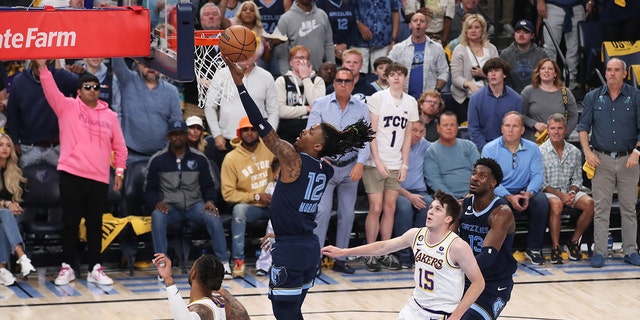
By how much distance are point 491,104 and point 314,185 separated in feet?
17.0

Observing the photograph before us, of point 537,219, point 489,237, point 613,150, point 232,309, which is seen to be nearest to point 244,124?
point 537,219

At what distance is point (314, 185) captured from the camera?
26.7ft

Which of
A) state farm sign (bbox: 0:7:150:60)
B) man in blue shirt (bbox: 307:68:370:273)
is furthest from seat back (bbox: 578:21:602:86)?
state farm sign (bbox: 0:7:150:60)

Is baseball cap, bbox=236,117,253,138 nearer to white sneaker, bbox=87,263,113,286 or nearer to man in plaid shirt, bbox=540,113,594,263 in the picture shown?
white sneaker, bbox=87,263,113,286

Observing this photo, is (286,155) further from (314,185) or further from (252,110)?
(252,110)

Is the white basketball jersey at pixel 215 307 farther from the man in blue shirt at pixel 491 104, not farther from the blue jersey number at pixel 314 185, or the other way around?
the man in blue shirt at pixel 491 104

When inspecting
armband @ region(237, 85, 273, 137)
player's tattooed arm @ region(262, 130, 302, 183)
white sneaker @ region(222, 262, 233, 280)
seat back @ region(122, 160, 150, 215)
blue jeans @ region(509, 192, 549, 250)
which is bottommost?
white sneaker @ region(222, 262, 233, 280)

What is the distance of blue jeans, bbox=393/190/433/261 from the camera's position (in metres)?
12.3

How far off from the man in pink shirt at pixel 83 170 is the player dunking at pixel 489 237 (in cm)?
430

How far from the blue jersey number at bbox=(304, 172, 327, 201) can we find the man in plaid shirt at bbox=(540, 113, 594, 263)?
16.5 ft

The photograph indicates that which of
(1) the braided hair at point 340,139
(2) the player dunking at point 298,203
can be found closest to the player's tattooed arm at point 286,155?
(2) the player dunking at point 298,203

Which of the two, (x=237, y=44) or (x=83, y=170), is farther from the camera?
(x=83, y=170)

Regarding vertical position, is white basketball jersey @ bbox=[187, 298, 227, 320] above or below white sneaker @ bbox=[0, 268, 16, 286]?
above

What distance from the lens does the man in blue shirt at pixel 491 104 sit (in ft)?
42.2
